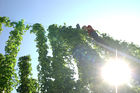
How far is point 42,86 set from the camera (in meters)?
15.6

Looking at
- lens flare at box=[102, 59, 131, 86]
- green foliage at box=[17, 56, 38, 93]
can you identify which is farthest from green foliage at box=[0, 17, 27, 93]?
lens flare at box=[102, 59, 131, 86]

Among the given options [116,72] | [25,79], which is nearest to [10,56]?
[25,79]

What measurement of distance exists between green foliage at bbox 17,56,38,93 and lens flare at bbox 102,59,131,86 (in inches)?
347

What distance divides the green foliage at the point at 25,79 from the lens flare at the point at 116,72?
28.9ft

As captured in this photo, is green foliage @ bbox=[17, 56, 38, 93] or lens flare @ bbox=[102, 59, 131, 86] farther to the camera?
lens flare @ bbox=[102, 59, 131, 86]

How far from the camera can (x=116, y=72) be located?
61.7 feet

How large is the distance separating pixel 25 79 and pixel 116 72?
1214 centimetres

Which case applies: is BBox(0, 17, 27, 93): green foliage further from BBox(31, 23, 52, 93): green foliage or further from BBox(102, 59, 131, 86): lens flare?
BBox(102, 59, 131, 86): lens flare

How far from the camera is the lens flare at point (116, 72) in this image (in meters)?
17.0

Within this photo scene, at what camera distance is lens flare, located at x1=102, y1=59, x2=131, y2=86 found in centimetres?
1700

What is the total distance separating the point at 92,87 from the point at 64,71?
412 centimetres

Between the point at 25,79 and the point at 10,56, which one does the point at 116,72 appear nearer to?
the point at 25,79

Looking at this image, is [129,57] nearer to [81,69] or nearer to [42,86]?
[81,69]

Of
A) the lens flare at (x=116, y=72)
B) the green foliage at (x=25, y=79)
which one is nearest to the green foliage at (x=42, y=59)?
the green foliage at (x=25, y=79)
